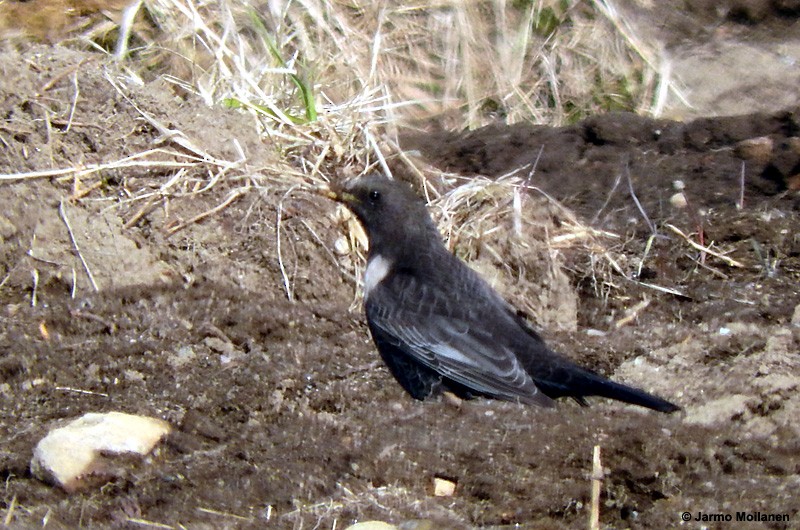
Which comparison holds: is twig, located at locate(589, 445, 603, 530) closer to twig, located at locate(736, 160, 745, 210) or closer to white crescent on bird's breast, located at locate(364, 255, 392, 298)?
white crescent on bird's breast, located at locate(364, 255, 392, 298)

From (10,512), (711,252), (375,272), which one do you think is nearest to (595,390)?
(375,272)

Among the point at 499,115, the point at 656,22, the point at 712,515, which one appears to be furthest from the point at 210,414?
the point at 656,22

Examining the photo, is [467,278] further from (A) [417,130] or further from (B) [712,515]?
(A) [417,130]

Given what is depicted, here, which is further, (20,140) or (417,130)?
(417,130)

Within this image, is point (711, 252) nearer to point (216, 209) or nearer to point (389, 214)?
point (389, 214)

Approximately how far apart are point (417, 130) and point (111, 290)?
9.95 feet

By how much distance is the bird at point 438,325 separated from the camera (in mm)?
4035

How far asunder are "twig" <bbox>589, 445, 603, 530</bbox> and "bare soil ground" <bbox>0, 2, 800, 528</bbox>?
4cm

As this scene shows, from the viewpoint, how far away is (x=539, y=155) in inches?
242

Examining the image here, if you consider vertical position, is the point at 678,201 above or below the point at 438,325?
above

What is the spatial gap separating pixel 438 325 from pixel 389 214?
58cm

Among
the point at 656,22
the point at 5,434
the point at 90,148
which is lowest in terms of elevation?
the point at 5,434

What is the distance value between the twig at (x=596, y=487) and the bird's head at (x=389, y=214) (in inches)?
58.2

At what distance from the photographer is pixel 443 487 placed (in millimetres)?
3299
